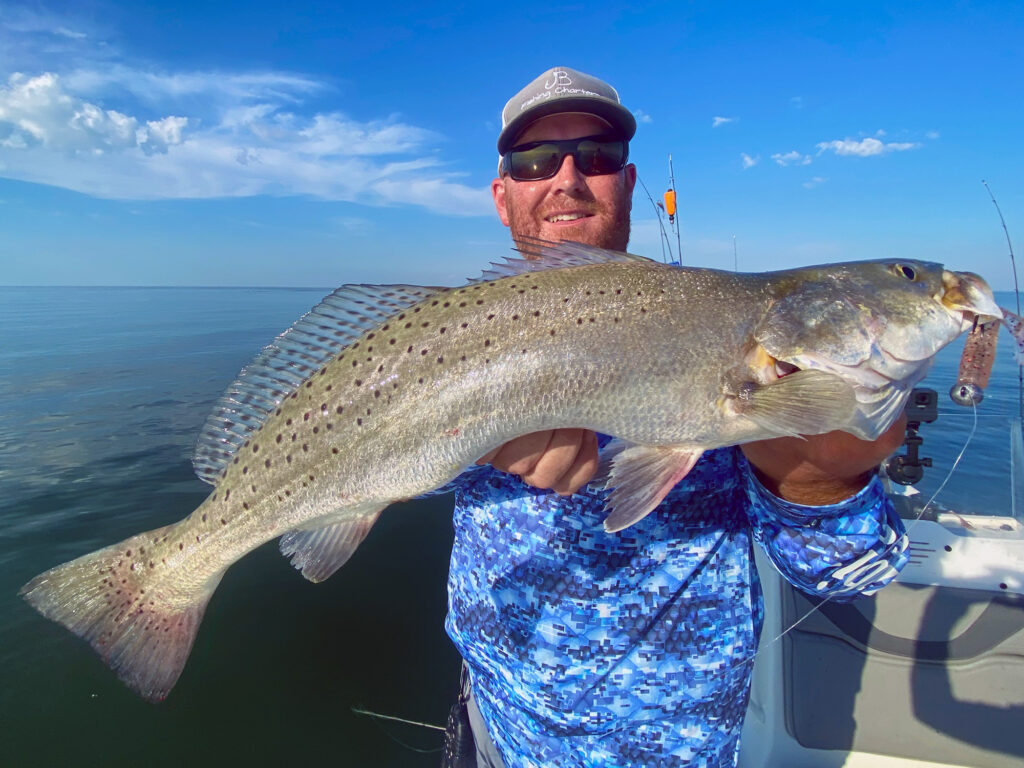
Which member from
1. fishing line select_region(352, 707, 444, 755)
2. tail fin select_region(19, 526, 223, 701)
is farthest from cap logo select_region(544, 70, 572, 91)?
fishing line select_region(352, 707, 444, 755)

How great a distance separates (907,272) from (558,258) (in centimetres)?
148

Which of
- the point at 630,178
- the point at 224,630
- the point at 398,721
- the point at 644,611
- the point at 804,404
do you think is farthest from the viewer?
the point at 224,630

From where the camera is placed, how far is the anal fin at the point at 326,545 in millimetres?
2490

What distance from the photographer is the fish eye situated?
2.32 metres

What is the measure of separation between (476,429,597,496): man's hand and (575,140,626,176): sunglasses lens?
1.99 m

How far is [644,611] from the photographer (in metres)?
2.45

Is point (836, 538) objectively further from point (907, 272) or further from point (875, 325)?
point (907, 272)

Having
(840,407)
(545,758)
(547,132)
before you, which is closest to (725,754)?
(545,758)

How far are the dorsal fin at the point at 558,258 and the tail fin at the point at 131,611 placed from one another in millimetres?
2023

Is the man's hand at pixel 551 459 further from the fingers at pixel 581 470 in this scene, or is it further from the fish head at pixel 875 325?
the fish head at pixel 875 325

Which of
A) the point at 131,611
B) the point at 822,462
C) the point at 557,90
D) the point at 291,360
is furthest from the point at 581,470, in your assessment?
the point at 557,90

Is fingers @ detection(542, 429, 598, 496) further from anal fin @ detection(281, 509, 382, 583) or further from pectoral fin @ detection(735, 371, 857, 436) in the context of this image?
anal fin @ detection(281, 509, 382, 583)

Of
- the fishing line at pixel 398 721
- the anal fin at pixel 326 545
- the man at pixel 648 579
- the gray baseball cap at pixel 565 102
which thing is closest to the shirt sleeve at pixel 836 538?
the man at pixel 648 579

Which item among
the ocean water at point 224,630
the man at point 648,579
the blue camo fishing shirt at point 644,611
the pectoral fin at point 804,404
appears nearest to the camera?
the pectoral fin at point 804,404
